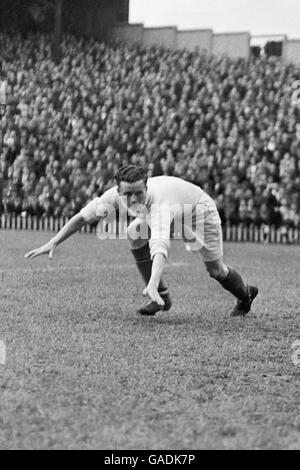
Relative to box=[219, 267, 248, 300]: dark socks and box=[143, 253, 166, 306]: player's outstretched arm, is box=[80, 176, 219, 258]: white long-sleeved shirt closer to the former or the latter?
box=[143, 253, 166, 306]: player's outstretched arm

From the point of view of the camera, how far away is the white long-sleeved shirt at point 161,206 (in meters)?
6.87

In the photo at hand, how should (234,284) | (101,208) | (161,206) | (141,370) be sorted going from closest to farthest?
(141,370) < (161,206) < (101,208) < (234,284)

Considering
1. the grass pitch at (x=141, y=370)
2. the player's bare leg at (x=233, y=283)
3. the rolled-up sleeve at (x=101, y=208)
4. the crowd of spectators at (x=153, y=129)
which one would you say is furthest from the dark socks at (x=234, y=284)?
the crowd of spectators at (x=153, y=129)

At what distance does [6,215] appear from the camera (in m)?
24.8

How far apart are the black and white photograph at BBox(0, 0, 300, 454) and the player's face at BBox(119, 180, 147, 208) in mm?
19

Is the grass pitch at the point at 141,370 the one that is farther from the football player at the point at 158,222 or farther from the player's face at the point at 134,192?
the player's face at the point at 134,192

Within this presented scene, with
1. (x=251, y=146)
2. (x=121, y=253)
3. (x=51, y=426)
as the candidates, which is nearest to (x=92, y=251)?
(x=121, y=253)

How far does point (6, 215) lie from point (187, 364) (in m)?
19.6

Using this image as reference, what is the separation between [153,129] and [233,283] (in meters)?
14.9

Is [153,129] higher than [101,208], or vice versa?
[101,208]

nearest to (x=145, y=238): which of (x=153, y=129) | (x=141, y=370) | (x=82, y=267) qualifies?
(x=141, y=370)

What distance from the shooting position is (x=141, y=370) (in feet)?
18.1

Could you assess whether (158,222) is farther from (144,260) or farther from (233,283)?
(233,283)

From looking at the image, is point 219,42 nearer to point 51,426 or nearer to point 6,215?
point 6,215
